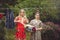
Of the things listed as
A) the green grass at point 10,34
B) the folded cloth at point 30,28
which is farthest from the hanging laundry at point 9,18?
the folded cloth at point 30,28

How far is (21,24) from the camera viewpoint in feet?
20.3

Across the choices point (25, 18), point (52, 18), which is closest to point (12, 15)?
point (25, 18)

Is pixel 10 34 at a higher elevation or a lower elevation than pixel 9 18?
lower

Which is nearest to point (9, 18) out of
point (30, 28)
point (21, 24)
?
point (21, 24)

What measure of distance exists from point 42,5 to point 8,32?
2.18 feet

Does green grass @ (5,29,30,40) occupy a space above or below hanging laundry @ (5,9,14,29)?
below

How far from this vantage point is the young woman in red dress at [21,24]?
243 inches

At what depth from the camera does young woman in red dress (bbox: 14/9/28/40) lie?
617cm

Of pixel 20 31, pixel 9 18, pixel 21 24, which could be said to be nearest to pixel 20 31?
pixel 20 31

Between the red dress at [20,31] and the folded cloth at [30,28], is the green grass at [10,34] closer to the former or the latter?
the red dress at [20,31]

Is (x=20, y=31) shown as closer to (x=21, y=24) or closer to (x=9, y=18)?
(x=21, y=24)

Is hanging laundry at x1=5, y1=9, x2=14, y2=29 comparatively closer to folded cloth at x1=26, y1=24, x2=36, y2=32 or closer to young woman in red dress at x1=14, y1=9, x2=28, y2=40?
young woman in red dress at x1=14, y1=9, x2=28, y2=40

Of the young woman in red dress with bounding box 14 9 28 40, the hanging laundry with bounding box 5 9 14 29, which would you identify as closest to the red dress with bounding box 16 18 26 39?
the young woman in red dress with bounding box 14 9 28 40

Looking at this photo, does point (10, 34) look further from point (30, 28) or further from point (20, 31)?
point (30, 28)
